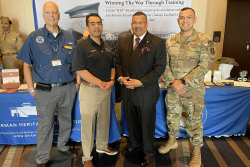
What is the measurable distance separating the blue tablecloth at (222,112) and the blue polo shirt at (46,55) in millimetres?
1135

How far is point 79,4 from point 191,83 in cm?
283

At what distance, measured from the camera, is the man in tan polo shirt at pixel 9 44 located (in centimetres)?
359

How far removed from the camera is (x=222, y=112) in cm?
242

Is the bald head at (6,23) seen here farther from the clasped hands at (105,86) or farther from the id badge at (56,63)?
the clasped hands at (105,86)

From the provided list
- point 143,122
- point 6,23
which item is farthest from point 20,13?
point 143,122

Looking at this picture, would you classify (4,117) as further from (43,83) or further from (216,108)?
(216,108)

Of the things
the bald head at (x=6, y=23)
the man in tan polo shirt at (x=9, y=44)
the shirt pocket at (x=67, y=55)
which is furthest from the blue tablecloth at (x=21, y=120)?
the bald head at (x=6, y=23)

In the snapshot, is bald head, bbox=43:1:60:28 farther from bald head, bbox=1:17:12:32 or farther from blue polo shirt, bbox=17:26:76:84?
bald head, bbox=1:17:12:32

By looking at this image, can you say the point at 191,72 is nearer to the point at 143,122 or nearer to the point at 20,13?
the point at 143,122

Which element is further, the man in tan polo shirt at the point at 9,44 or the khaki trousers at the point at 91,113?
the man in tan polo shirt at the point at 9,44

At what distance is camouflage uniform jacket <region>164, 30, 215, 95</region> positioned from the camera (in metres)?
1.84

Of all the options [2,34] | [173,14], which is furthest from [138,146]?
[2,34]

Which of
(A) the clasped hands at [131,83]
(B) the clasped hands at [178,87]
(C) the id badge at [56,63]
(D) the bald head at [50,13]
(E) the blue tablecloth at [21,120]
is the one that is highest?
(D) the bald head at [50,13]

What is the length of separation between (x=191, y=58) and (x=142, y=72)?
0.56 m
